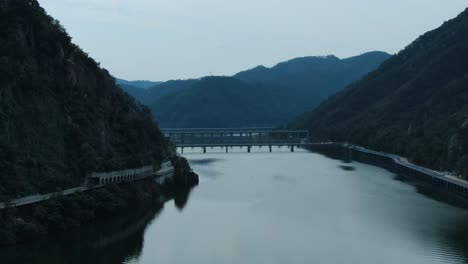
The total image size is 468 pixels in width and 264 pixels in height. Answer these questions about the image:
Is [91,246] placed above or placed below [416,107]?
below

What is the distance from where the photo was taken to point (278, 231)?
169 ft

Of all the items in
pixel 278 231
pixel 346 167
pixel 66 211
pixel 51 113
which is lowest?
pixel 278 231

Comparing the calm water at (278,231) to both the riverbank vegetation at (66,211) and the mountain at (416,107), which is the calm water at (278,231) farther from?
the mountain at (416,107)

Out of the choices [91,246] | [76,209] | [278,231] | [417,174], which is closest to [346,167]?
[417,174]

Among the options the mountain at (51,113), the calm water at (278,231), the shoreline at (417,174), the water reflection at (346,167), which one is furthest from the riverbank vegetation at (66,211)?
the water reflection at (346,167)

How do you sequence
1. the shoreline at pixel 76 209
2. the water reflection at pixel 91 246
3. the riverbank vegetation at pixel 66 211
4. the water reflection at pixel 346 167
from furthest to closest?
the water reflection at pixel 346 167 → the shoreline at pixel 76 209 → the riverbank vegetation at pixel 66 211 → the water reflection at pixel 91 246

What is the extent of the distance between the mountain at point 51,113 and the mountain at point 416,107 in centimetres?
4120

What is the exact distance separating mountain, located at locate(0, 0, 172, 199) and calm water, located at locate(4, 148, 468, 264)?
6.44 metres

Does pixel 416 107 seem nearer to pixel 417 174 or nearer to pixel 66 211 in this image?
pixel 417 174

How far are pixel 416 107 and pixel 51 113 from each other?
95.0 metres

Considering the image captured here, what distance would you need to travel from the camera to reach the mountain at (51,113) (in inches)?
2039

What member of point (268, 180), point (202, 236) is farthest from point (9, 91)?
point (268, 180)

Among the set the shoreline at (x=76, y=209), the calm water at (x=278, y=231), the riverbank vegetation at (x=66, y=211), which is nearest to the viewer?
the calm water at (x=278, y=231)

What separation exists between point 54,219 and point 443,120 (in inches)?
3085
